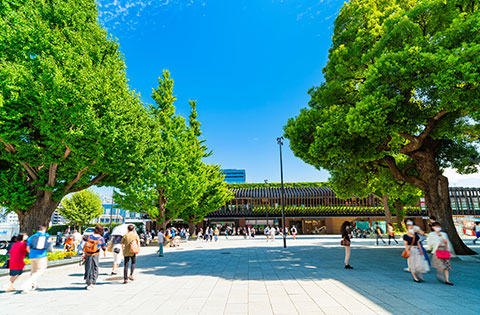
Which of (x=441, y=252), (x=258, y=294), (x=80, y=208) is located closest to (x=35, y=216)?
(x=258, y=294)

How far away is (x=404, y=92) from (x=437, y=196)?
21.3ft

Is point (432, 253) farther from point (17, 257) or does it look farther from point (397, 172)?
point (17, 257)

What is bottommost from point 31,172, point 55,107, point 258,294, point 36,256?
point 258,294

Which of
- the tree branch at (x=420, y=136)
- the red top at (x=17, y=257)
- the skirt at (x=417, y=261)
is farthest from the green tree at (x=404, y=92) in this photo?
the red top at (x=17, y=257)

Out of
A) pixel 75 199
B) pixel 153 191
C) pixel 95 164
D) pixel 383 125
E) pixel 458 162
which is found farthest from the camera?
pixel 75 199

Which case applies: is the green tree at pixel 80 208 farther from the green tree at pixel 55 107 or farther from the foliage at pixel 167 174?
the green tree at pixel 55 107

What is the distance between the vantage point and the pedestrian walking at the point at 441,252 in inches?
275

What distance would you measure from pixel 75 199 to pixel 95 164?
1505 inches

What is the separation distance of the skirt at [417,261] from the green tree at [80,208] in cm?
4952

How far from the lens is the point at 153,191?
2231 cm

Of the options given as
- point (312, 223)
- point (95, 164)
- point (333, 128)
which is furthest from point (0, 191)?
point (312, 223)

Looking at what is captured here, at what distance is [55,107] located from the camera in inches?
437

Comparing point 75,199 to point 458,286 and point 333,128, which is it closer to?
Answer: point 333,128

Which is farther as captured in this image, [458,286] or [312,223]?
[312,223]
